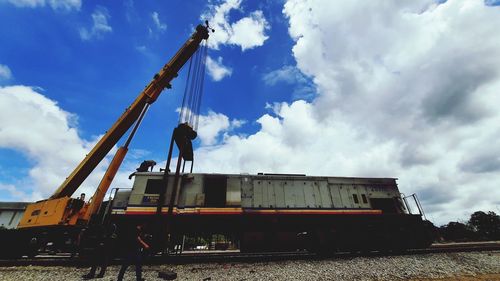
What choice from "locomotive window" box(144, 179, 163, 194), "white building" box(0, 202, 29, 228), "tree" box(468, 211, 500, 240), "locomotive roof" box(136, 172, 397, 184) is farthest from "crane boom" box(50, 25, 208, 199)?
"tree" box(468, 211, 500, 240)

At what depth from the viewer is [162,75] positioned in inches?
455

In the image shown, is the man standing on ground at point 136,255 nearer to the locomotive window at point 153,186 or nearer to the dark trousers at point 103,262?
the dark trousers at point 103,262

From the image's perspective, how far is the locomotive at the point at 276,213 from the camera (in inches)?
369

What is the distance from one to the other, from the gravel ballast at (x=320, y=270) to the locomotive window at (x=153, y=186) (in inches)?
122

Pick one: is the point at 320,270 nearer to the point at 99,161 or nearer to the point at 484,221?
the point at 99,161

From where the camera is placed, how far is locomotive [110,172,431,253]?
9367 millimetres

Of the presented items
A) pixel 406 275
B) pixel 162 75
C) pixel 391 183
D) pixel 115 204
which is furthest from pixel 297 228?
pixel 162 75

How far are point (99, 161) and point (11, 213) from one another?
885 inches

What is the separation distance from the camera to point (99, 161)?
9977 millimetres

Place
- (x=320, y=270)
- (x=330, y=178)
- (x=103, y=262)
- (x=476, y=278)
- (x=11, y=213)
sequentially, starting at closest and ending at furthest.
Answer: (x=476, y=278) → (x=103, y=262) → (x=320, y=270) → (x=330, y=178) → (x=11, y=213)

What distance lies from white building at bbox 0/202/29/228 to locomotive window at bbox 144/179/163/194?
73.6ft

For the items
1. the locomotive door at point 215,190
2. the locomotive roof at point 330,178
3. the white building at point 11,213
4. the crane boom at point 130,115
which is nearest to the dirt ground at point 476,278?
the locomotive roof at point 330,178

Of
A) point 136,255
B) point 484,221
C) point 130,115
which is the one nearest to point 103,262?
point 136,255

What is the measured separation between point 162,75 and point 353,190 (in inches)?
449
